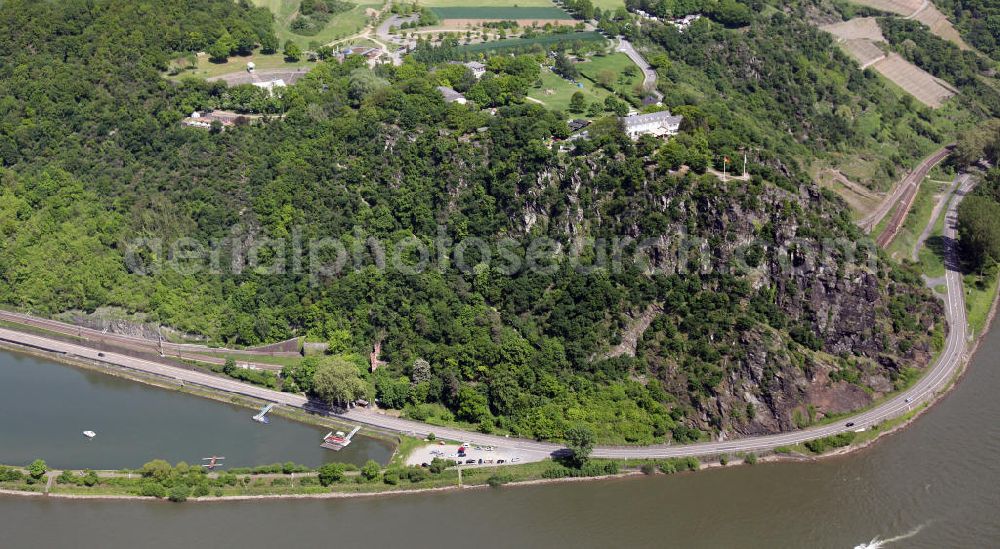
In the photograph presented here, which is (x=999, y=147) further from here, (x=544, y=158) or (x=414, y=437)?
(x=414, y=437)

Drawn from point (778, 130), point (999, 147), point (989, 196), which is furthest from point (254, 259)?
point (999, 147)

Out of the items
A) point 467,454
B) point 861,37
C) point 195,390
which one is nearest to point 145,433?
point 195,390

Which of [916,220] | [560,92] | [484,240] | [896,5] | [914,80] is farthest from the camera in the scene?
[896,5]

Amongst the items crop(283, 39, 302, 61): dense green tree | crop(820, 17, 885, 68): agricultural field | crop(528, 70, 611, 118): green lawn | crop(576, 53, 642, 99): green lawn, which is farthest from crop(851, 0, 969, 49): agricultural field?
crop(283, 39, 302, 61): dense green tree

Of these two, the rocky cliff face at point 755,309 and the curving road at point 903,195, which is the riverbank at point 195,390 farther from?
the curving road at point 903,195

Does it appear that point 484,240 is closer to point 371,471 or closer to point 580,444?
point 580,444

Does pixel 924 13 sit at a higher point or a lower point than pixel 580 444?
higher

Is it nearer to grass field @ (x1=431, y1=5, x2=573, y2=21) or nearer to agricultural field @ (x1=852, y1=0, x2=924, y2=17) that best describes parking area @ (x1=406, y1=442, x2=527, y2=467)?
grass field @ (x1=431, y1=5, x2=573, y2=21)

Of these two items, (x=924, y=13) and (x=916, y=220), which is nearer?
(x=916, y=220)
